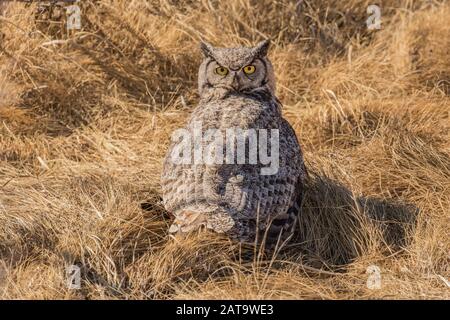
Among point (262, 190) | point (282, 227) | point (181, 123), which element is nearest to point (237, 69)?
point (262, 190)

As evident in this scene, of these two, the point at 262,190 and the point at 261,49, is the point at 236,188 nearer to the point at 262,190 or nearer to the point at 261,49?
the point at 262,190

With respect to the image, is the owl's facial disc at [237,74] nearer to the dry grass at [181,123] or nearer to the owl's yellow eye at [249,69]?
the owl's yellow eye at [249,69]

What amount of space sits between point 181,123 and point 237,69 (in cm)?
119

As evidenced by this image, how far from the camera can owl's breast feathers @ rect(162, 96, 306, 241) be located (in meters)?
3.95

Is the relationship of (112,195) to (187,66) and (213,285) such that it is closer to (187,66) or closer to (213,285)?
(213,285)

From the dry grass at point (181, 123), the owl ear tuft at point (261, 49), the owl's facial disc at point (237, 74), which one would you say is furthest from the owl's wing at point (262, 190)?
the owl ear tuft at point (261, 49)

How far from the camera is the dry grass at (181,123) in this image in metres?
3.98

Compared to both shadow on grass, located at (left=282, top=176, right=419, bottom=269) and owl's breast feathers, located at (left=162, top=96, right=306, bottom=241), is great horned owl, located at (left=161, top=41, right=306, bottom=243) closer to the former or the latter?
owl's breast feathers, located at (left=162, top=96, right=306, bottom=241)

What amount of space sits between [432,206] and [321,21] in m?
2.32

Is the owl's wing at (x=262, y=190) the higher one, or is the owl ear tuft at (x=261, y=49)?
the owl ear tuft at (x=261, y=49)

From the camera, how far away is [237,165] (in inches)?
161

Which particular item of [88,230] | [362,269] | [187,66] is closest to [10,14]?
[187,66]

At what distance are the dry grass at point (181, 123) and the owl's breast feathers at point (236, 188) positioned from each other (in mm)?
122

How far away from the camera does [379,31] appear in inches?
257
